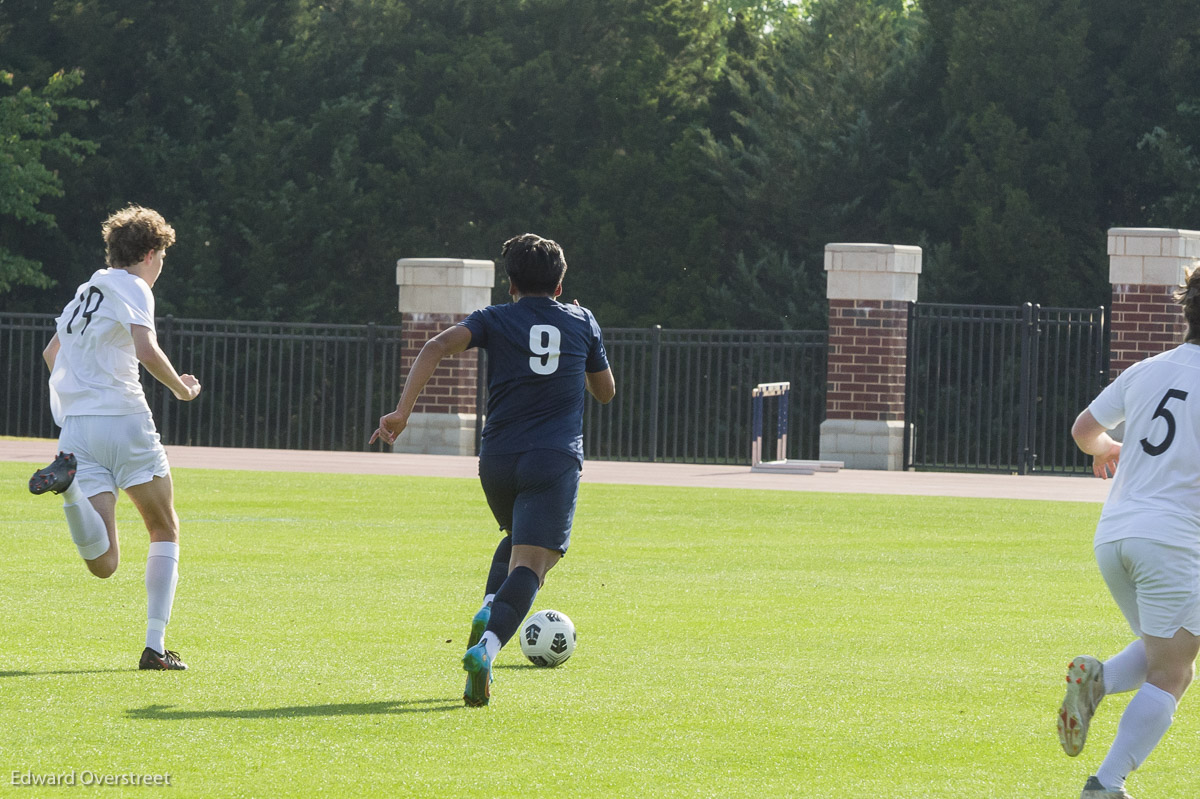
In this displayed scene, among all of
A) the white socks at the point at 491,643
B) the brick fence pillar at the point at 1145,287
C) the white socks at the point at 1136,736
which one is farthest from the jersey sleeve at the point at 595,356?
the brick fence pillar at the point at 1145,287

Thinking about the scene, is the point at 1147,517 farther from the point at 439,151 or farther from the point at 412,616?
the point at 439,151

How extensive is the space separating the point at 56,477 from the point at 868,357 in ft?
52.7

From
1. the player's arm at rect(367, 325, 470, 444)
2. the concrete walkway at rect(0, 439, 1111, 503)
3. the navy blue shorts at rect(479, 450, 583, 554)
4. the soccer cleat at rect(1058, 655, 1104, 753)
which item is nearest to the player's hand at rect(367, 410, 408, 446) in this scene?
the player's arm at rect(367, 325, 470, 444)

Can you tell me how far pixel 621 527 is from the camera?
1403cm

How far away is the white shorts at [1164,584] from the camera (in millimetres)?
4953

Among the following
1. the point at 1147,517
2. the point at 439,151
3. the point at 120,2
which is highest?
the point at 120,2

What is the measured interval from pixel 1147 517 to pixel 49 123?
1183 inches

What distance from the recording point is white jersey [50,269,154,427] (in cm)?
699

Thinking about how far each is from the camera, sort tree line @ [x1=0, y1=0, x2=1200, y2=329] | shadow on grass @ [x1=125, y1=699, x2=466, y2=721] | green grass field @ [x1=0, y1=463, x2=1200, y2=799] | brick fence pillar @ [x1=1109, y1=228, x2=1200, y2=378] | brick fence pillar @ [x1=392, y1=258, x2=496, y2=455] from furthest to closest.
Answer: tree line @ [x1=0, y1=0, x2=1200, y2=329] → brick fence pillar @ [x1=392, y1=258, x2=496, y2=455] → brick fence pillar @ [x1=1109, y1=228, x2=1200, y2=378] → shadow on grass @ [x1=125, y1=699, x2=466, y2=721] → green grass field @ [x1=0, y1=463, x2=1200, y2=799]

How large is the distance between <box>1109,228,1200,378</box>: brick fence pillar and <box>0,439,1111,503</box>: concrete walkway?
5.87 feet

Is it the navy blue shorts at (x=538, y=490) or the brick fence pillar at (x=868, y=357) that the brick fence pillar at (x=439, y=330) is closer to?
the brick fence pillar at (x=868, y=357)

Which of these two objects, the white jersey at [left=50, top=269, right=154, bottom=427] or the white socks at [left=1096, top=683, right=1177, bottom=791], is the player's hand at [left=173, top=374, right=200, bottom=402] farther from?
the white socks at [left=1096, top=683, right=1177, bottom=791]

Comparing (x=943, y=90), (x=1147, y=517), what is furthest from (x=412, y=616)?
(x=943, y=90)

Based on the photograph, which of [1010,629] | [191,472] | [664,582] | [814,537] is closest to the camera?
[1010,629]
